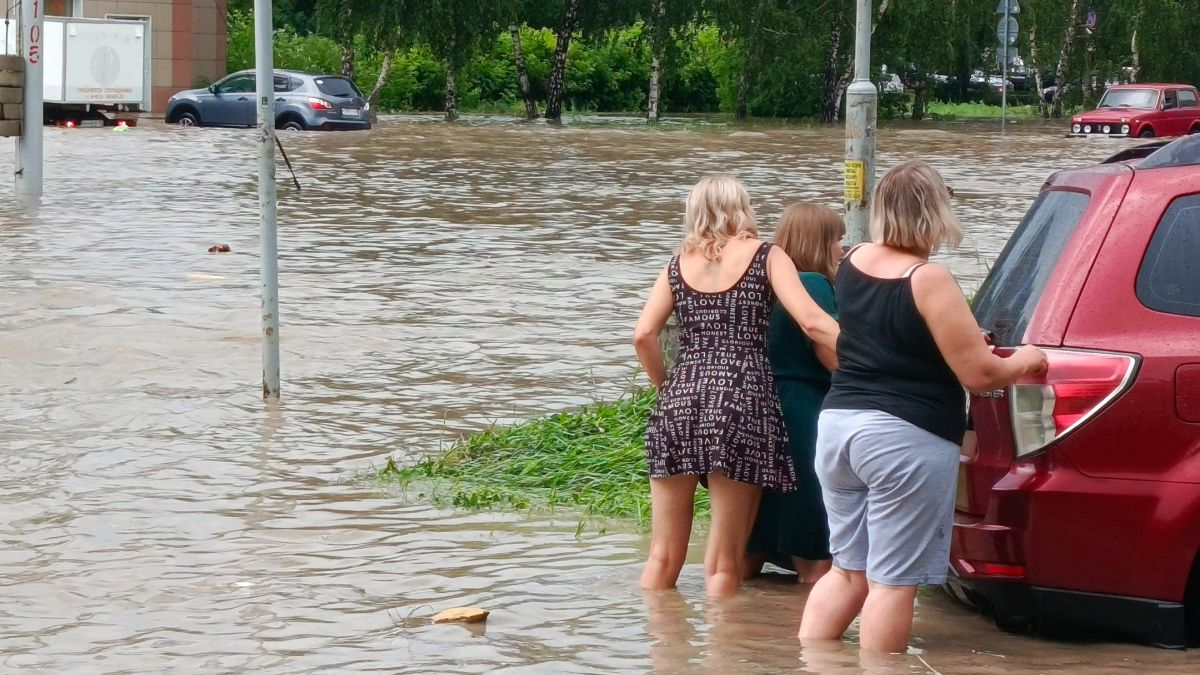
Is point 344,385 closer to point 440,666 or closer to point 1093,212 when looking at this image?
point 440,666

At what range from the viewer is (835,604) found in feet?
16.9

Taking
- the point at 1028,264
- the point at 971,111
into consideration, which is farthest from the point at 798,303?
the point at 971,111

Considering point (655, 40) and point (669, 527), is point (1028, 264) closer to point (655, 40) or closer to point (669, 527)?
point (669, 527)

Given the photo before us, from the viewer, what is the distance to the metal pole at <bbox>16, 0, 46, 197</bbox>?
22094 mm

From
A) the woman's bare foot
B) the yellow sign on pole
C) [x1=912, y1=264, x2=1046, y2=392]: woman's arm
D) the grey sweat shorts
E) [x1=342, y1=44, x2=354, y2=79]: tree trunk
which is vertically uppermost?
[x1=342, y1=44, x2=354, y2=79]: tree trunk

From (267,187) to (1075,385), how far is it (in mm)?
5888

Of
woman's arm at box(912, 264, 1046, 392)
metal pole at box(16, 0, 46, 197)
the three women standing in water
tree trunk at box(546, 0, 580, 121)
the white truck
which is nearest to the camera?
woman's arm at box(912, 264, 1046, 392)

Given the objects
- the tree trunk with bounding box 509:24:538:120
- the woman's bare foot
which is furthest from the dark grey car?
Answer: the woman's bare foot

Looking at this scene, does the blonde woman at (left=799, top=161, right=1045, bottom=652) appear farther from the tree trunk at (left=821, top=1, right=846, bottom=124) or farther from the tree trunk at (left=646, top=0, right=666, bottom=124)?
the tree trunk at (left=821, top=1, right=846, bottom=124)

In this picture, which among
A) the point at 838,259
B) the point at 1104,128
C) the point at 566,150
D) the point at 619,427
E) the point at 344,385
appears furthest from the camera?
the point at 1104,128

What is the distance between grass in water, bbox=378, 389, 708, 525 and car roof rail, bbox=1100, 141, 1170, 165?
8.82 feet

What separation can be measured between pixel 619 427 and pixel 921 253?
400 cm

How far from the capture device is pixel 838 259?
580 centimetres

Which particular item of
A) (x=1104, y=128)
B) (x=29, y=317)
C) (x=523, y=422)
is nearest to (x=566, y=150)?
(x=1104, y=128)
